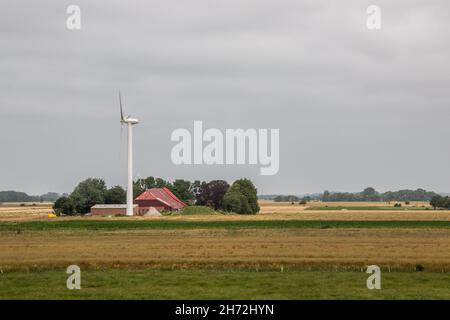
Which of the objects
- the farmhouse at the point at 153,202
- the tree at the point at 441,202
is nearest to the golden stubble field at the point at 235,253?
the farmhouse at the point at 153,202

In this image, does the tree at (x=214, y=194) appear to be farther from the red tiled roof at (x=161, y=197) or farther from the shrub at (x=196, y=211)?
the shrub at (x=196, y=211)

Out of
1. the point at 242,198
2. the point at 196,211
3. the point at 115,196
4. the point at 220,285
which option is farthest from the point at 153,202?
the point at 220,285

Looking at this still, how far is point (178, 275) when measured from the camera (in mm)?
33562

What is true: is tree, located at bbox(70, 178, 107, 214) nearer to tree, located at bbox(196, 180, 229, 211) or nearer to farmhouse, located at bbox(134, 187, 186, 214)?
farmhouse, located at bbox(134, 187, 186, 214)

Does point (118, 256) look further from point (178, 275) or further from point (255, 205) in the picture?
point (255, 205)

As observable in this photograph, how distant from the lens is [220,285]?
30.1 meters

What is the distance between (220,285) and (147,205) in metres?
128

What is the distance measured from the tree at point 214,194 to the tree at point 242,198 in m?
10.6

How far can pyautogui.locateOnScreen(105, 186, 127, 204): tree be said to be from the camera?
158375mm

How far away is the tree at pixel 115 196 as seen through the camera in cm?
15838

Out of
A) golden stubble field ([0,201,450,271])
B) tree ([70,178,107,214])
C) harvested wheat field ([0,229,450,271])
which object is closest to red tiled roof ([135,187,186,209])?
tree ([70,178,107,214])

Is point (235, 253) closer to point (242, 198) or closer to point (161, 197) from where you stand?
point (242, 198)
